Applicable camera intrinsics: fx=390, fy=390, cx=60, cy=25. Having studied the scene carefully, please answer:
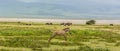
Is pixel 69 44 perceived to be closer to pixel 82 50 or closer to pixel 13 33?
pixel 82 50

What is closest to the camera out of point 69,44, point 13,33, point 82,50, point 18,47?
point 82,50

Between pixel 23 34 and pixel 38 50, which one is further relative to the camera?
pixel 23 34

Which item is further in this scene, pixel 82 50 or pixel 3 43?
pixel 3 43

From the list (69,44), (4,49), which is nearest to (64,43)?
(69,44)

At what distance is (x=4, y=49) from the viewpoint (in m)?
22.5

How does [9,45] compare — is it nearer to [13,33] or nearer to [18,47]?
[18,47]

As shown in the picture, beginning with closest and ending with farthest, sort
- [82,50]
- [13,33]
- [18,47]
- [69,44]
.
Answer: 1. [82,50]
2. [18,47]
3. [69,44]
4. [13,33]

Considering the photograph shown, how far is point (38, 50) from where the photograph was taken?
22.8 m

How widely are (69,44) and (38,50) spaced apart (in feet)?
13.3

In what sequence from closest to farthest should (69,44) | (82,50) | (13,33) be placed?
(82,50) → (69,44) → (13,33)

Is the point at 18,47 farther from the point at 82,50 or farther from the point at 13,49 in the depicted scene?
the point at 82,50

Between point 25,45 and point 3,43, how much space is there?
1.81 meters

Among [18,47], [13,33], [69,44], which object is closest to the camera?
[18,47]

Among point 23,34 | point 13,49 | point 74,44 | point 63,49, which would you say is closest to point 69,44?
point 74,44
